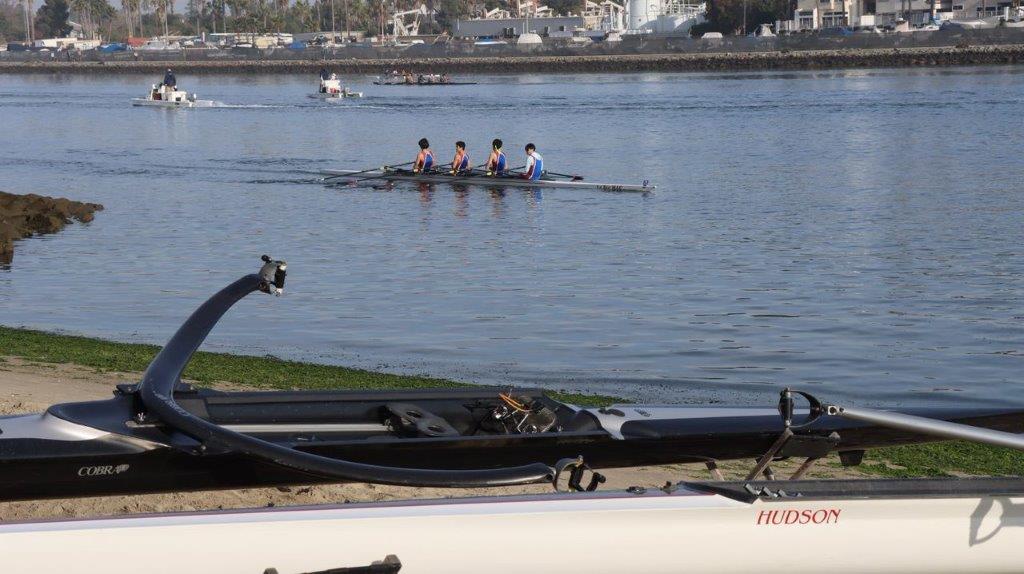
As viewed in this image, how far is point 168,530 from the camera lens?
5.60 m

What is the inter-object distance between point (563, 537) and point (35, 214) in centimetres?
2492

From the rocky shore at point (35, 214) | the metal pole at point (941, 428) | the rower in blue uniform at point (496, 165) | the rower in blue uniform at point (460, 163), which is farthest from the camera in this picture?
the rower in blue uniform at point (460, 163)

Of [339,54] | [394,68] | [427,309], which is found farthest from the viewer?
[339,54]

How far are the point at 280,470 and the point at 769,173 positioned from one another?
33251 mm

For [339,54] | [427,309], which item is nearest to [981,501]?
[427,309]

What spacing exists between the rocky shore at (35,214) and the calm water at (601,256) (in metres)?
0.65

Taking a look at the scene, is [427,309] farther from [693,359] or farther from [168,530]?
[168,530]

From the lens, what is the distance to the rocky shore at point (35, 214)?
26.9 meters

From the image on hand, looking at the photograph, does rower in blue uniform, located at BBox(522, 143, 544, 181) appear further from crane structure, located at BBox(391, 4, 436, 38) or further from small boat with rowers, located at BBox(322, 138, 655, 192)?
crane structure, located at BBox(391, 4, 436, 38)

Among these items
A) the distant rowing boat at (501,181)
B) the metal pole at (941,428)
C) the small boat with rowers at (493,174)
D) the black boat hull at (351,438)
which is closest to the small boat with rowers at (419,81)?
the distant rowing boat at (501,181)

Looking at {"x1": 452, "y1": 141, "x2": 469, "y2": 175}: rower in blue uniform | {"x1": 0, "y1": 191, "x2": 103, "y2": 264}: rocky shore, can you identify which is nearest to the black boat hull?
{"x1": 0, "y1": 191, "x2": 103, "y2": 264}: rocky shore

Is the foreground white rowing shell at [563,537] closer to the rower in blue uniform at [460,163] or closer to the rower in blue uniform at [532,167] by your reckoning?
the rower in blue uniform at [532,167]

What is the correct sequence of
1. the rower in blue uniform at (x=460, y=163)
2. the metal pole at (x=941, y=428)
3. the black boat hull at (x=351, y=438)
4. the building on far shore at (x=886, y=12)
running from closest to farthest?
the metal pole at (x=941, y=428) < the black boat hull at (x=351, y=438) < the rower in blue uniform at (x=460, y=163) < the building on far shore at (x=886, y=12)

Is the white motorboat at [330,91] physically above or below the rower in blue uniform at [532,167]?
above
